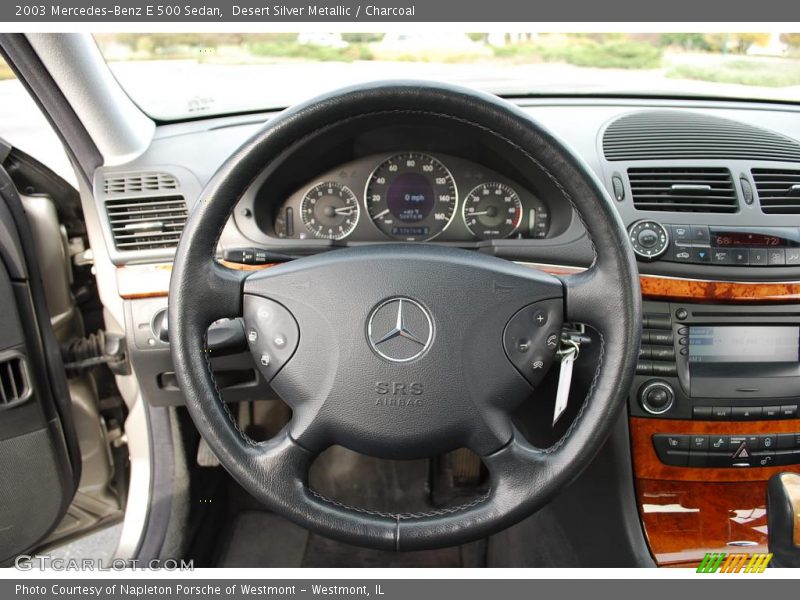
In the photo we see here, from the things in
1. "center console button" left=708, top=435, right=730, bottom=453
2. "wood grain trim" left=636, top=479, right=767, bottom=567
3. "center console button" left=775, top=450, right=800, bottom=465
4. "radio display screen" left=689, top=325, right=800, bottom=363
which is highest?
"radio display screen" left=689, top=325, right=800, bottom=363

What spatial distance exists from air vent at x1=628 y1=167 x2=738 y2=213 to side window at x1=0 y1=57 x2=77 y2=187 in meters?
1.58

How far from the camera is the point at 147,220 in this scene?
66.6 inches

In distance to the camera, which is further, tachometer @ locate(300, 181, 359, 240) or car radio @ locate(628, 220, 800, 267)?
tachometer @ locate(300, 181, 359, 240)

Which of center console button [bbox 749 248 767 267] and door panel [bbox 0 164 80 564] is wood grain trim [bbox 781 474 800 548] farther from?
door panel [bbox 0 164 80 564]

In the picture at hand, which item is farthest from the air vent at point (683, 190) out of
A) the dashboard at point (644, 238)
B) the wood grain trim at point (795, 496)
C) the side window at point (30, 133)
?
the side window at point (30, 133)

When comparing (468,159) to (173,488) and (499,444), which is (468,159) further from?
(173,488)

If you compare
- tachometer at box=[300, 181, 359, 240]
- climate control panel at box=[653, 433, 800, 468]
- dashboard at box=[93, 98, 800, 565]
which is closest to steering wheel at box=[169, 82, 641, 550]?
dashboard at box=[93, 98, 800, 565]

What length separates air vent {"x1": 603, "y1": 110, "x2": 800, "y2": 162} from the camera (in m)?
1.77

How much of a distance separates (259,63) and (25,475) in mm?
1336

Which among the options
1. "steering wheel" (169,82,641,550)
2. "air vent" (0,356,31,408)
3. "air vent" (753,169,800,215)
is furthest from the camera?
"air vent" (753,169,800,215)

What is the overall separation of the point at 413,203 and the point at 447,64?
44 cm

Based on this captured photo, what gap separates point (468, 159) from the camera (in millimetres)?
1773

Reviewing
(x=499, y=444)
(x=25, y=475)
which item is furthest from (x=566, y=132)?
(x=25, y=475)

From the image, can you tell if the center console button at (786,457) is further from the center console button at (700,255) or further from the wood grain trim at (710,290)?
the center console button at (700,255)
